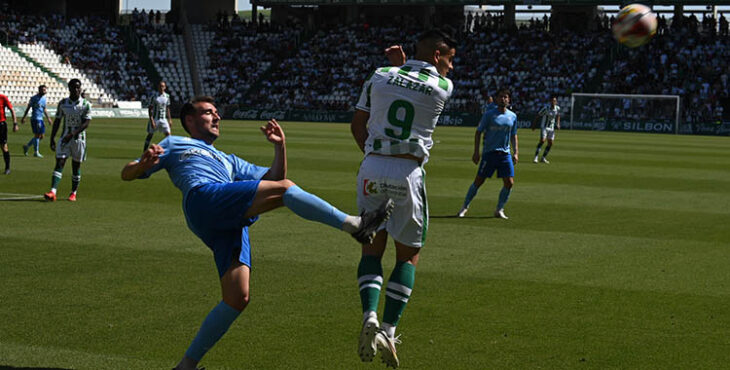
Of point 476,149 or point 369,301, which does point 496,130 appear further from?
point 369,301

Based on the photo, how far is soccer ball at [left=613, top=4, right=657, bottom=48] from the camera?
15.0 metres

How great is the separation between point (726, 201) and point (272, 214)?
8754 mm

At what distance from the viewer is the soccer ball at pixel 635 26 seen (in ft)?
49.2

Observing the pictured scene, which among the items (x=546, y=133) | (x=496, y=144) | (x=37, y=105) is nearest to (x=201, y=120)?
(x=496, y=144)

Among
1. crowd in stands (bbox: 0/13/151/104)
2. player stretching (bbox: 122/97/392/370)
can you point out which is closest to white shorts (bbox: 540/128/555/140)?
player stretching (bbox: 122/97/392/370)

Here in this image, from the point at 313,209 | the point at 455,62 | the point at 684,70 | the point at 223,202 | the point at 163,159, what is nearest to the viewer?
the point at 313,209

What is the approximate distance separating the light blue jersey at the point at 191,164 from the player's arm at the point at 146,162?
79 mm

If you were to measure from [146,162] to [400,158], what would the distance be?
1737 millimetres

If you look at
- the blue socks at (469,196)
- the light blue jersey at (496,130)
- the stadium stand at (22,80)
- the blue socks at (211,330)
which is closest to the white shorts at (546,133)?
the light blue jersey at (496,130)

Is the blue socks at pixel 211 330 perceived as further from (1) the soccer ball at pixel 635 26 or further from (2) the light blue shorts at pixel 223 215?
(1) the soccer ball at pixel 635 26

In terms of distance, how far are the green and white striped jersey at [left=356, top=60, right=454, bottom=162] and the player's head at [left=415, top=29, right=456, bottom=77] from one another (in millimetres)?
83

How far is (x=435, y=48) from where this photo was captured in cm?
656

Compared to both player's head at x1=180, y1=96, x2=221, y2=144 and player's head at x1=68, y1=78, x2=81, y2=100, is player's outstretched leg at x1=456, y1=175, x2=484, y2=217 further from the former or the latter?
player's head at x1=180, y1=96, x2=221, y2=144

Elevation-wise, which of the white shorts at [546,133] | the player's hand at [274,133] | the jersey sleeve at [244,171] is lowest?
the white shorts at [546,133]
